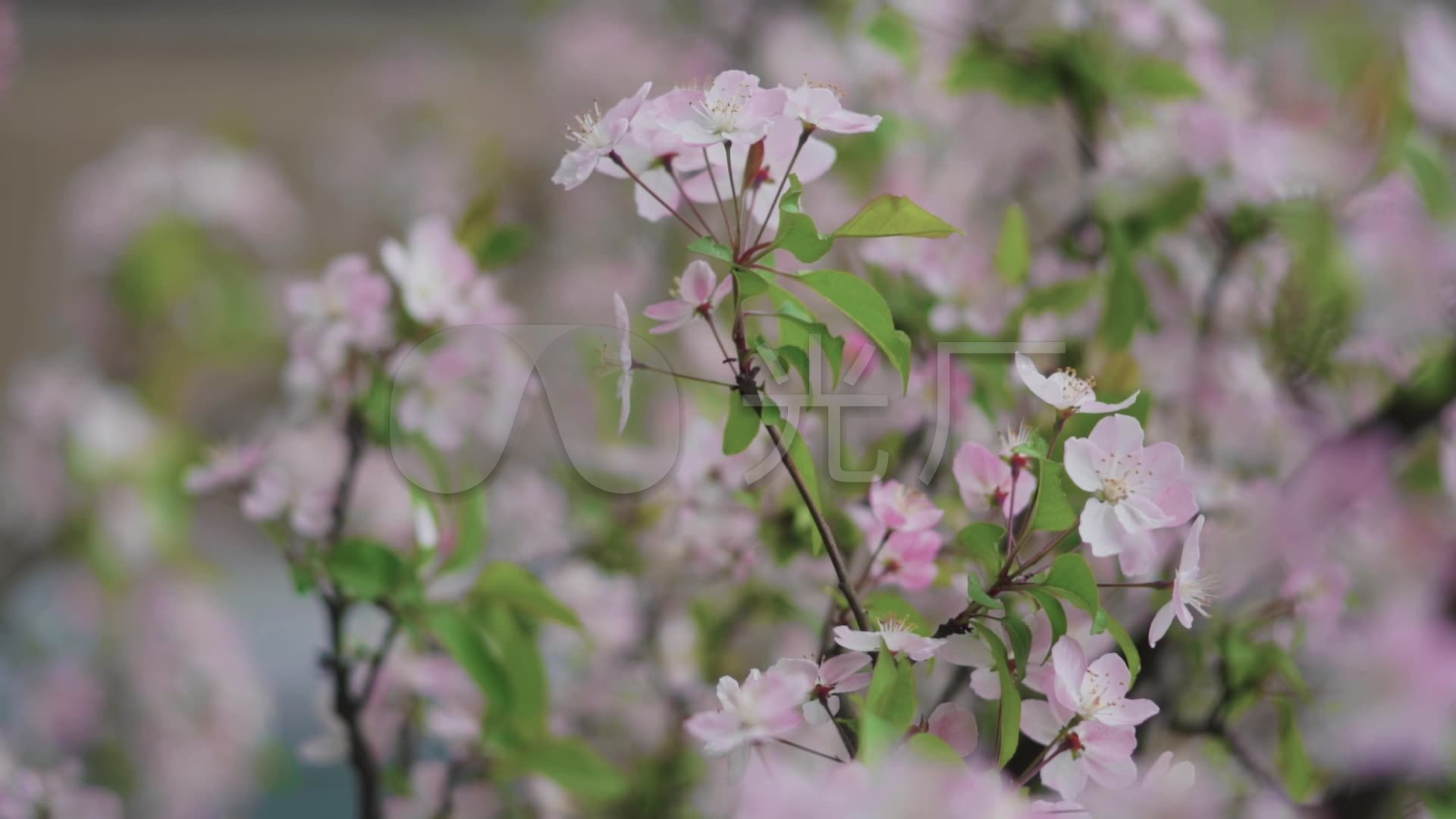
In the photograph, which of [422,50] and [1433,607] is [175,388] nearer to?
[422,50]

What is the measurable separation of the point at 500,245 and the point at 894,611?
23 centimetres

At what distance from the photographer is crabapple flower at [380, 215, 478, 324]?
427mm

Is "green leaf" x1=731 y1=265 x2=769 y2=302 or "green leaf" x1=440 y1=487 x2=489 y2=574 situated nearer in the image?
"green leaf" x1=731 y1=265 x2=769 y2=302

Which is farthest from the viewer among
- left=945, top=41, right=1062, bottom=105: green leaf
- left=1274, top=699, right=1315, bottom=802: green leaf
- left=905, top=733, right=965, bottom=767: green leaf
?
left=945, top=41, right=1062, bottom=105: green leaf

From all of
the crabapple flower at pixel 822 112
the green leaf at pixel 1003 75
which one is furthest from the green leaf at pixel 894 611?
the green leaf at pixel 1003 75

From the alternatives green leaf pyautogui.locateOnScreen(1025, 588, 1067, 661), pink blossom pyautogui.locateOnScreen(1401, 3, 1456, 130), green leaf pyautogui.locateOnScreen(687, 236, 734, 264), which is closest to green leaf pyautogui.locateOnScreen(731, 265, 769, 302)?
green leaf pyautogui.locateOnScreen(687, 236, 734, 264)

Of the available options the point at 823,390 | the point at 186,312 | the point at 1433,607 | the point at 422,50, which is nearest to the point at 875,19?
the point at 823,390

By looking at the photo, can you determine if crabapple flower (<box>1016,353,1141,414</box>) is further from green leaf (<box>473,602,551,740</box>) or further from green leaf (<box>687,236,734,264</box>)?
green leaf (<box>473,602,551,740</box>)

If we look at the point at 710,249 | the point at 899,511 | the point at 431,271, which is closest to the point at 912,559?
the point at 899,511

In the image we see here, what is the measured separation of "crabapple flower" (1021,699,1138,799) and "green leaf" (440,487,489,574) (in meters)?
0.23

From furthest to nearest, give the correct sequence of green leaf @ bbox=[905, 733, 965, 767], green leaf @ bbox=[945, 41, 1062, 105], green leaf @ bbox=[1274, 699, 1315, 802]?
green leaf @ bbox=[945, 41, 1062, 105], green leaf @ bbox=[1274, 699, 1315, 802], green leaf @ bbox=[905, 733, 965, 767]

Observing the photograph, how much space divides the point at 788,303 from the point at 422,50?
1473 millimetres

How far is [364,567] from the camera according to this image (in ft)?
1.31

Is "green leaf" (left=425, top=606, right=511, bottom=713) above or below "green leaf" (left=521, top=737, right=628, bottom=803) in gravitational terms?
above
